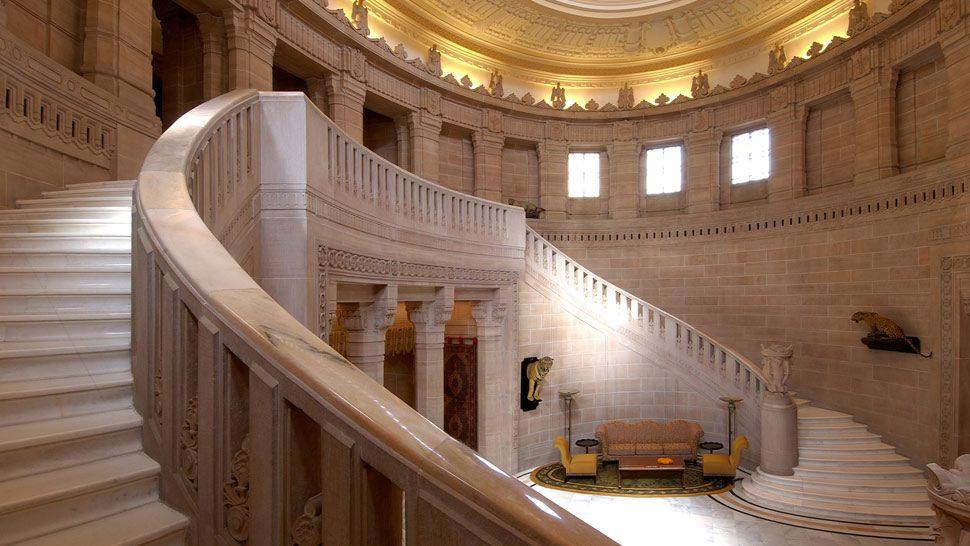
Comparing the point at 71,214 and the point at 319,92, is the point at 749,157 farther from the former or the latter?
the point at 71,214

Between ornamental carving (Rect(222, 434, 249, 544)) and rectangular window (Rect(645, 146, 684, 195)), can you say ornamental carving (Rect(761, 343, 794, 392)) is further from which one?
ornamental carving (Rect(222, 434, 249, 544))

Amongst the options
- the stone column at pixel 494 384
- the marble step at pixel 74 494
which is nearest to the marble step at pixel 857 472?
the stone column at pixel 494 384

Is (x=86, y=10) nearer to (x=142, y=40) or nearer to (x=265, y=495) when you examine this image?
(x=142, y=40)

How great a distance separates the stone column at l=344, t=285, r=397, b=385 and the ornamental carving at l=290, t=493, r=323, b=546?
6336mm

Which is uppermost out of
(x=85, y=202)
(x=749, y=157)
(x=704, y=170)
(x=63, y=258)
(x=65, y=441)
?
(x=749, y=157)

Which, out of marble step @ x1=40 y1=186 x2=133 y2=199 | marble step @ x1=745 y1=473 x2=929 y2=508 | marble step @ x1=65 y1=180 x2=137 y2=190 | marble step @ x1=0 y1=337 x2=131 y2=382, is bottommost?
marble step @ x1=745 y1=473 x2=929 y2=508

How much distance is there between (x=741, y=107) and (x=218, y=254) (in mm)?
18612

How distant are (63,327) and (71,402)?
2.46 ft

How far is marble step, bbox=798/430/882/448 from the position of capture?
40.8 ft

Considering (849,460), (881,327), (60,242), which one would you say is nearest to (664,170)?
(881,327)

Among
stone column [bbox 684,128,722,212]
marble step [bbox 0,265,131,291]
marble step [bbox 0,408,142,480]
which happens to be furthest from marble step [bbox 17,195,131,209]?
stone column [bbox 684,128,722,212]

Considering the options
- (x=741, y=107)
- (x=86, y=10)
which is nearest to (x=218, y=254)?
(x=86, y=10)

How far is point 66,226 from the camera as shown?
4859 millimetres

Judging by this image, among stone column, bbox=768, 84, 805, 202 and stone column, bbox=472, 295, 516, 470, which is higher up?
stone column, bbox=768, 84, 805, 202
